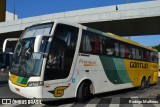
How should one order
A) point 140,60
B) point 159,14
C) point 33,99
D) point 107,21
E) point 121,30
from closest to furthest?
point 33,99 < point 140,60 < point 159,14 < point 107,21 < point 121,30

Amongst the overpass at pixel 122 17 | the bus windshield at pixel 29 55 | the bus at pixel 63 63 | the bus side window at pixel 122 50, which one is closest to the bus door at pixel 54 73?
the bus at pixel 63 63

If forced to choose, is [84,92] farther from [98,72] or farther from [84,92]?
[98,72]

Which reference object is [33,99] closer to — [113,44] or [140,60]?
[113,44]

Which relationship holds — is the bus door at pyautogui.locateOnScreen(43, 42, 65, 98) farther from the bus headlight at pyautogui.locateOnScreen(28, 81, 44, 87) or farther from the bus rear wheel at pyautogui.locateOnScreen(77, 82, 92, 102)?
the bus rear wheel at pyautogui.locateOnScreen(77, 82, 92, 102)

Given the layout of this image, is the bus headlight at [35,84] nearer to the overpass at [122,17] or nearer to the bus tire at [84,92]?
the bus tire at [84,92]

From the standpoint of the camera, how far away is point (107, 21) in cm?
2866

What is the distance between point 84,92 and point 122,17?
16.8 metres

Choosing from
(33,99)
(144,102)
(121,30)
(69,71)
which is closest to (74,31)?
(69,71)

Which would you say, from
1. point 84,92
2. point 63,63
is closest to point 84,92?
point 84,92

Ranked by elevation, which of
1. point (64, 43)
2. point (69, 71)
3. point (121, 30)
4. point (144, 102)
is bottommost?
point (144, 102)

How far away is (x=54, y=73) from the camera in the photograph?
10281mm

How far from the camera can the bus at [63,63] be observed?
392 inches

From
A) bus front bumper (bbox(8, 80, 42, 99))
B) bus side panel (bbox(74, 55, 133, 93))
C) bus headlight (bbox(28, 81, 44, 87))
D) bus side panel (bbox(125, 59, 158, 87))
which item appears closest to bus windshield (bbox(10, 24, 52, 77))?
bus headlight (bbox(28, 81, 44, 87))

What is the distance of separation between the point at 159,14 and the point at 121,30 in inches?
281
